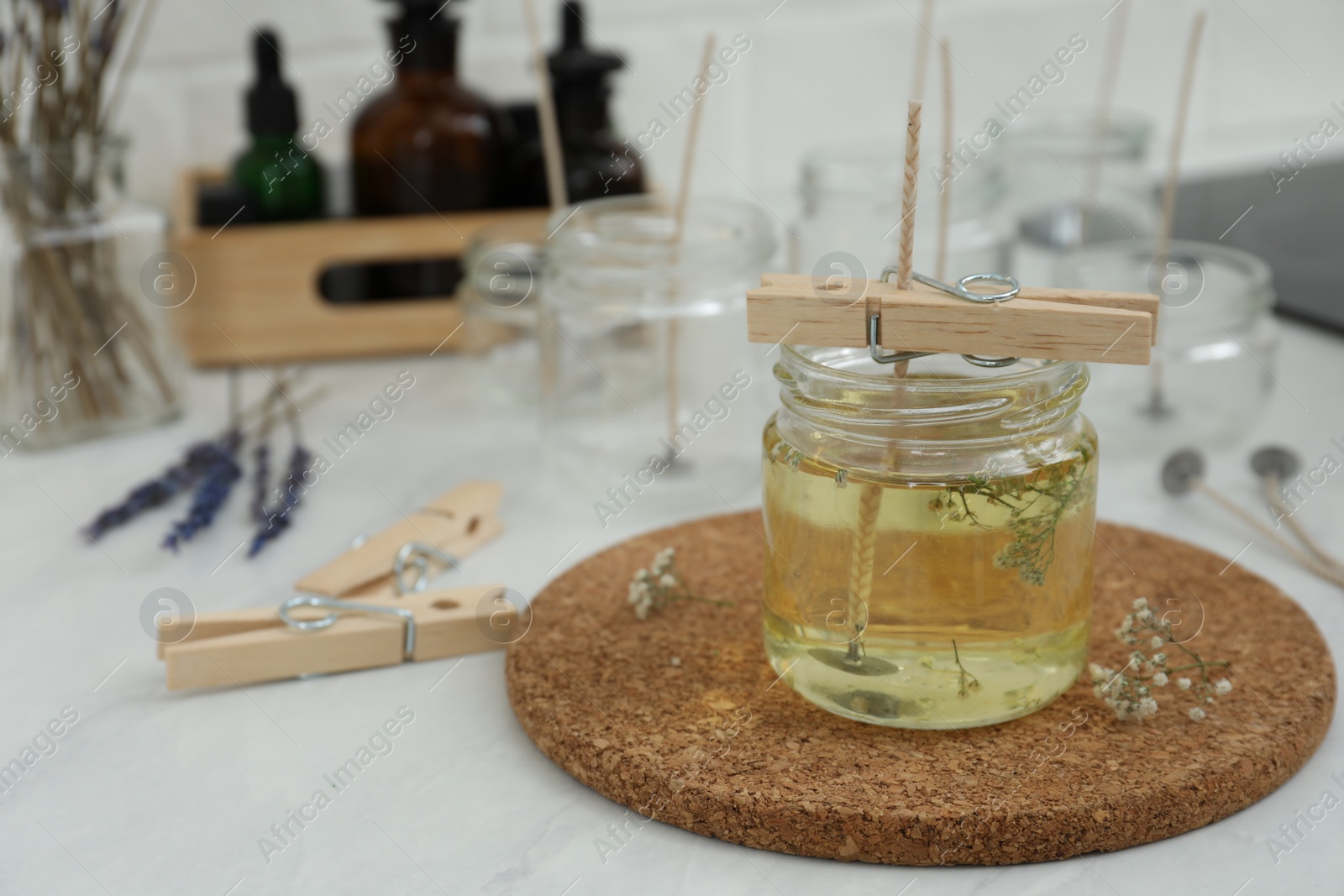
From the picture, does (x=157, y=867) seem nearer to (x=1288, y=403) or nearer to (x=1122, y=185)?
(x=1288, y=403)

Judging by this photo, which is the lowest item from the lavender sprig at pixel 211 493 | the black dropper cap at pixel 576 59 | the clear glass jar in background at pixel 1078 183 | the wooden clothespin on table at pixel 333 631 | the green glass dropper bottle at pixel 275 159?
the lavender sprig at pixel 211 493

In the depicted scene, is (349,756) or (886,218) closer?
(349,756)

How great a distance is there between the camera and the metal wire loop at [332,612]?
655 mm

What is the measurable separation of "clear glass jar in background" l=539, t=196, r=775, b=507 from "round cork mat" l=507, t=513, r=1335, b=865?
21 cm

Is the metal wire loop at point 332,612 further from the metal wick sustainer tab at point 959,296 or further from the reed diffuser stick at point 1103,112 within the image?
the reed diffuser stick at point 1103,112

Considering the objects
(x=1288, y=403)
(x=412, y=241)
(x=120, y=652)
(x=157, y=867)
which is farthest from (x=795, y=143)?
(x=157, y=867)

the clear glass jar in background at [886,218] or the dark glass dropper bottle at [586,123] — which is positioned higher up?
the dark glass dropper bottle at [586,123]

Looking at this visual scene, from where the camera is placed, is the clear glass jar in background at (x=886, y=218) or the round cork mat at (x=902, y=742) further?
the clear glass jar in background at (x=886, y=218)

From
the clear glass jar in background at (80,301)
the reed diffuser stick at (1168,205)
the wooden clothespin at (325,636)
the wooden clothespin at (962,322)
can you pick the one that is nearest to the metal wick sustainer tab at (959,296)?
the wooden clothespin at (962,322)

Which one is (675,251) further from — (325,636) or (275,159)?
(275,159)

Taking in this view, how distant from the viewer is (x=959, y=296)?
52cm

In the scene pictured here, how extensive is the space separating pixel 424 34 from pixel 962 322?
69 cm

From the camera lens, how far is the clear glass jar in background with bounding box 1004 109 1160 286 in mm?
1170

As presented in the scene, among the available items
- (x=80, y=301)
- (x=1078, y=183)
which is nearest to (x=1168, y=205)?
(x=1078, y=183)
